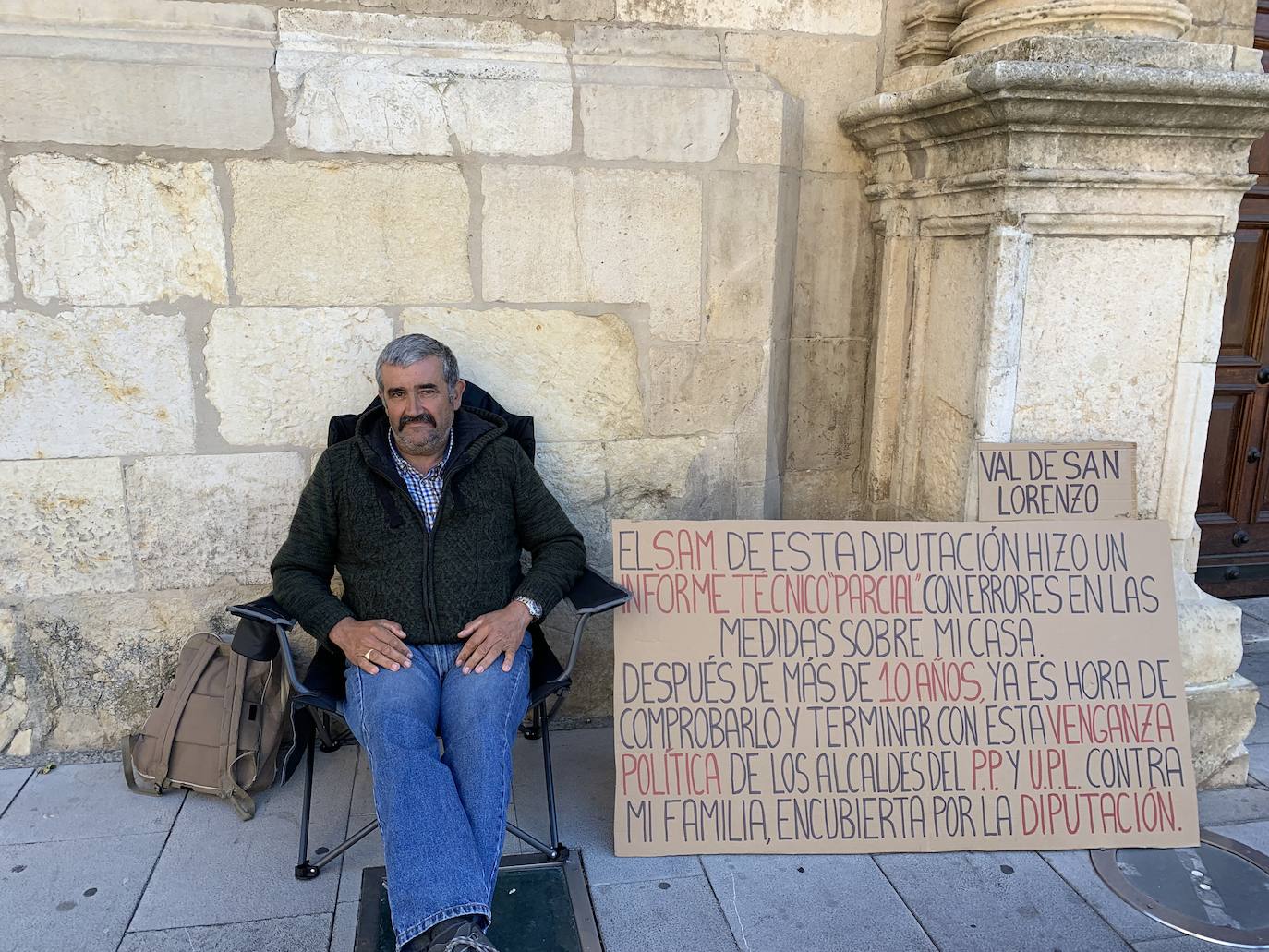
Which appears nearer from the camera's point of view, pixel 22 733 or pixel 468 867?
pixel 468 867

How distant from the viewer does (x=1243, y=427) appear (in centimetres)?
368

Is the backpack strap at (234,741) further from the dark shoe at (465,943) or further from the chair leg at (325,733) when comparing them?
the dark shoe at (465,943)

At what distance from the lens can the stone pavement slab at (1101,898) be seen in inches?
85.7

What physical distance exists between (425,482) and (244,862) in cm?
105

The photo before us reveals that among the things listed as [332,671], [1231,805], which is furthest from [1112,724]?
[332,671]

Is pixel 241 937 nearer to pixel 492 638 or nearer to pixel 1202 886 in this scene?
pixel 492 638

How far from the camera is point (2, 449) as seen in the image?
2.66m

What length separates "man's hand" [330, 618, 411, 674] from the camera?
7.46 feet

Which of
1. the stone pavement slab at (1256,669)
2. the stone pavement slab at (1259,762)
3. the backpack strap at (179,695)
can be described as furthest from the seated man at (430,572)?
the stone pavement slab at (1256,669)

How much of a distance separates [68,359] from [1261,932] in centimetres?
333

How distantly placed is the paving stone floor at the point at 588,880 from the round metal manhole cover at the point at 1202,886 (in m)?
0.05

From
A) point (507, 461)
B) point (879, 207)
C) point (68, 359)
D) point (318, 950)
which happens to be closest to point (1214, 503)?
point (879, 207)

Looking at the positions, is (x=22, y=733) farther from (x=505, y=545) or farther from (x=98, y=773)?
(x=505, y=545)

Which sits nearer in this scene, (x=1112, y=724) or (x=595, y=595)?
(x=595, y=595)
